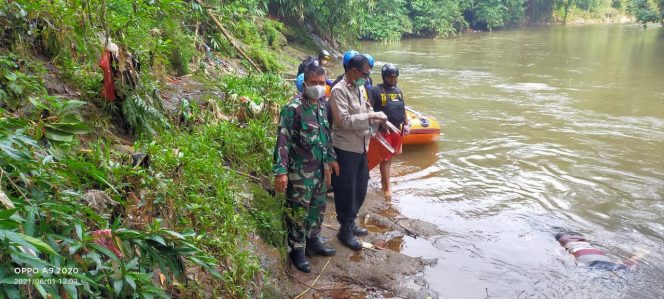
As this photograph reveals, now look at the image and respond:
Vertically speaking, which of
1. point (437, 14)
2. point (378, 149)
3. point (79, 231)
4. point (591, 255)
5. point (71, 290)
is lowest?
point (591, 255)

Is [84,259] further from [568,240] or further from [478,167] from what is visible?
[478,167]

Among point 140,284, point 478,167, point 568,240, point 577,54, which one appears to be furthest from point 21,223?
point 577,54

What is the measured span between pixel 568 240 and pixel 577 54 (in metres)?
18.9

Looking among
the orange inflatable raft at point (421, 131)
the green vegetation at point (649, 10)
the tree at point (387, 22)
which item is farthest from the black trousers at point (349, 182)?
the green vegetation at point (649, 10)

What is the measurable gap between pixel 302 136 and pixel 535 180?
174 inches

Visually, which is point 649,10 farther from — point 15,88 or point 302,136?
point 15,88

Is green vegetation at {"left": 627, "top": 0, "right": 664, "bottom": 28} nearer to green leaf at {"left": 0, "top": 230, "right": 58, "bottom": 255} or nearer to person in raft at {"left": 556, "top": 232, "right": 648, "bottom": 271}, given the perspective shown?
person in raft at {"left": 556, "top": 232, "right": 648, "bottom": 271}

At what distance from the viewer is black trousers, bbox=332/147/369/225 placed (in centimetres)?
411

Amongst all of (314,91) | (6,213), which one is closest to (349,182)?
(314,91)

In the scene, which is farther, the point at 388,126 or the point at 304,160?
the point at 388,126

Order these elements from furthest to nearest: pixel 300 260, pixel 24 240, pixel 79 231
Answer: pixel 300 260 < pixel 79 231 < pixel 24 240

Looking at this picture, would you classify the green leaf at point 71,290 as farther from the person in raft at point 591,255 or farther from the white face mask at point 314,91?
the person in raft at point 591,255

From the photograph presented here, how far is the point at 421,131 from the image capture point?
796 cm

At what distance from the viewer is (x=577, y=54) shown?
21.1 metres
